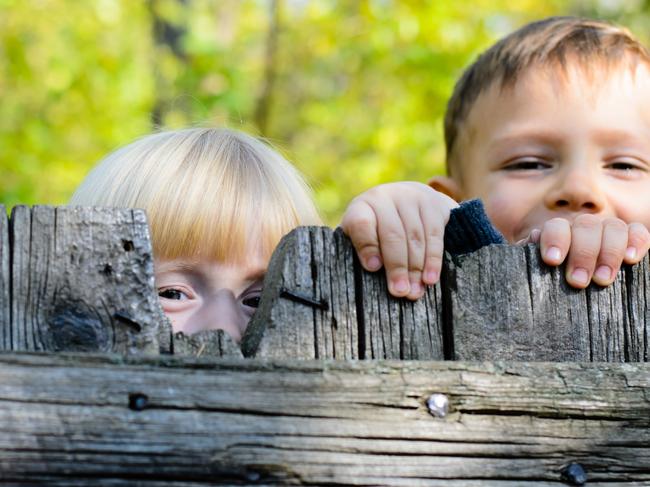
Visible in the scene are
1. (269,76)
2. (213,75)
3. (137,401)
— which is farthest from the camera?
(269,76)

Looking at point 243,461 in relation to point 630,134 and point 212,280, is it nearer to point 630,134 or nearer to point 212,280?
point 212,280

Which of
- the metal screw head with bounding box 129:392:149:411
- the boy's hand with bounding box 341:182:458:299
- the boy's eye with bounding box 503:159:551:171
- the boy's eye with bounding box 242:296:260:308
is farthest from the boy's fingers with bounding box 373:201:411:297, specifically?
the boy's eye with bounding box 503:159:551:171

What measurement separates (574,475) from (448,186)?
7.15 feet

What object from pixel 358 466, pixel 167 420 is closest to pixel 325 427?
pixel 358 466

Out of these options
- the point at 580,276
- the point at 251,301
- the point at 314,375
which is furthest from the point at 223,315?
the point at 580,276

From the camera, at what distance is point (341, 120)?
35.2 feet

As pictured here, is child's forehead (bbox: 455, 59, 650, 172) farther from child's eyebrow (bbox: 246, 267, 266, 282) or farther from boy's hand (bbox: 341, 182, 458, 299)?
boy's hand (bbox: 341, 182, 458, 299)

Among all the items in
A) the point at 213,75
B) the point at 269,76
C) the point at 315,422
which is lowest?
the point at 315,422

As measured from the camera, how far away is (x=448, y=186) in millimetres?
3592

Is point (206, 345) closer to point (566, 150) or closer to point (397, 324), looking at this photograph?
point (397, 324)

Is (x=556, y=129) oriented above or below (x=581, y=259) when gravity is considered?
above

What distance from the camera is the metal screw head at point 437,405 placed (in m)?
1.50

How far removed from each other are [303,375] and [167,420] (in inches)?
9.1

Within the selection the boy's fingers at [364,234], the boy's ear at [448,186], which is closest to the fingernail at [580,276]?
the boy's fingers at [364,234]
